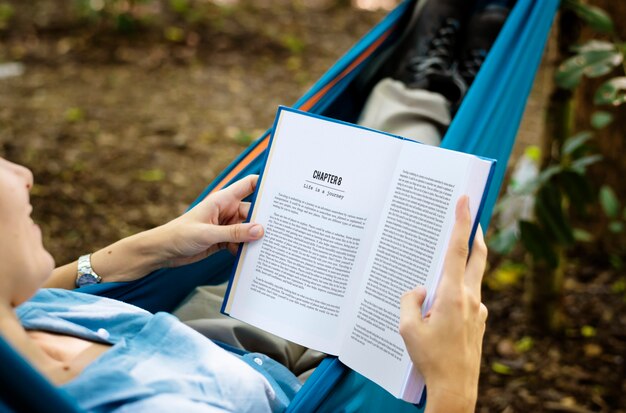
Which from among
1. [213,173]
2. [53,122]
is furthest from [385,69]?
[53,122]

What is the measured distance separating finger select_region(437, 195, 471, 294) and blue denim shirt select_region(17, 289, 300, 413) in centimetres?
27

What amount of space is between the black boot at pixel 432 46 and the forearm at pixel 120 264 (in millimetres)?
902

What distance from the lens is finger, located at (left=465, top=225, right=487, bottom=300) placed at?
81cm

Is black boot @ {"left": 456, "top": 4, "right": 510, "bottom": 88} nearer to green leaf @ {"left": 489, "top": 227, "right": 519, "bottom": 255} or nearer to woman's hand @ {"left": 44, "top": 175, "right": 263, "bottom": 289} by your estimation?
green leaf @ {"left": 489, "top": 227, "right": 519, "bottom": 255}

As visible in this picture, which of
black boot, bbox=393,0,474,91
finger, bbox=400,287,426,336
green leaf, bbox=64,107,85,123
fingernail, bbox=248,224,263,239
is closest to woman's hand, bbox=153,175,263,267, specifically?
fingernail, bbox=248,224,263,239

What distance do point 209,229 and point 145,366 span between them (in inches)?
10.8

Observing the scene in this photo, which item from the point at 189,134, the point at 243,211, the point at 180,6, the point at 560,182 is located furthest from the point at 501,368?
the point at 180,6

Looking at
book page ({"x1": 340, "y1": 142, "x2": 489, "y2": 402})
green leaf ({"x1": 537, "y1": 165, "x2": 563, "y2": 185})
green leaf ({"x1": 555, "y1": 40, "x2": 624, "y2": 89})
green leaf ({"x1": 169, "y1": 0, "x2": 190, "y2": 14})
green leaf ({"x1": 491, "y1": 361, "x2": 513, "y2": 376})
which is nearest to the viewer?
book page ({"x1": 340, "y1": 142, "x2": 489, "y2": 402})

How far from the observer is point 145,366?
794 mm

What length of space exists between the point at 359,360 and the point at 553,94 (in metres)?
1.14

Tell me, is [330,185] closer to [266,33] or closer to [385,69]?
[385,69]

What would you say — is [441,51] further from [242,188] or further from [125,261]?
[125,261]

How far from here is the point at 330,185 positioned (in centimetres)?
98

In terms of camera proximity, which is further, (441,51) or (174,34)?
(174,34)
